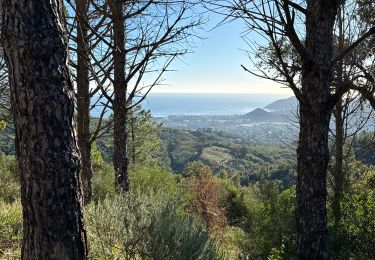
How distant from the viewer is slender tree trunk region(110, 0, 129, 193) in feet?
14.9

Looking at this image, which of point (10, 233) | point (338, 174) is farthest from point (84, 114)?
point (338, 174)

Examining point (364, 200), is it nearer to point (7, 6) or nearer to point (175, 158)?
point (7, 6)

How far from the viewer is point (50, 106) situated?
5.83ft

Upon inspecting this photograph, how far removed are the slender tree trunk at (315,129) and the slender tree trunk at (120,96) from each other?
7.27 ft

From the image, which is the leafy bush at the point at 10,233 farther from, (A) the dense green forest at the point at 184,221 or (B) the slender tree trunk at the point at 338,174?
(B) the slender tree trunk at the point at 338,174

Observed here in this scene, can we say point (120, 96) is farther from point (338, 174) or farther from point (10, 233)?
point (338, 174)

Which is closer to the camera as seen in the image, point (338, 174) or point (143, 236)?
point (143, 236)

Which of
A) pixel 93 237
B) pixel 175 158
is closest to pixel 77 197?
pixel 93 237

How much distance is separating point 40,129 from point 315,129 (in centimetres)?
257

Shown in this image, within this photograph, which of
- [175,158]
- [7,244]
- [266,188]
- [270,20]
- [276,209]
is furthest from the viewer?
[175,158]

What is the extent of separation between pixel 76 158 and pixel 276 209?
35.4ft

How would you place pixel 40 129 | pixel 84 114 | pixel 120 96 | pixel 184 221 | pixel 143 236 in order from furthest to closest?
1. pixel 84 114
2. pixel 120 96
3. pixel 184 221
4. pixel 143 236
5. pixel 40 129

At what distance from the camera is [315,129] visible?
344 centimetres

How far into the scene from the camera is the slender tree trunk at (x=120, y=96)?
4.54m
